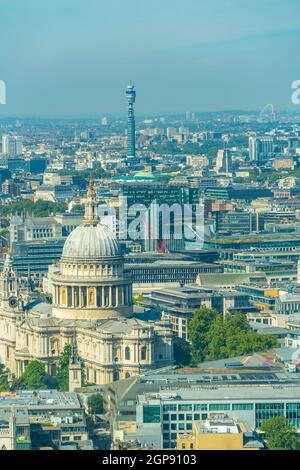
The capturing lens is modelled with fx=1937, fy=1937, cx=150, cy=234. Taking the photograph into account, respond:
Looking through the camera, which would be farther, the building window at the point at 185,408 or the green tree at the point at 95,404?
the green tree at the point at 95,404

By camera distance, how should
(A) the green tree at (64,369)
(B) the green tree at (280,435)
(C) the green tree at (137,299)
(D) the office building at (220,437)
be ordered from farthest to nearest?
(C) the green tree at (137,299) < (A) the green tree at (64,369) < (B) the green tree at (280,435) < (D) the office building at (220,437)

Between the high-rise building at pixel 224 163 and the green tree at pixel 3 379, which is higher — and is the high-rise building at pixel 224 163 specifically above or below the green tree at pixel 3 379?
above

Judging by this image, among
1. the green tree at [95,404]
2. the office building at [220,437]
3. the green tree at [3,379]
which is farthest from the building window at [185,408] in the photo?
the green tree at [3,379]

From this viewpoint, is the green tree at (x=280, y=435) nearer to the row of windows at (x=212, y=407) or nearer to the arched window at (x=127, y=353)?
the row of windows at (x=212, y=407)

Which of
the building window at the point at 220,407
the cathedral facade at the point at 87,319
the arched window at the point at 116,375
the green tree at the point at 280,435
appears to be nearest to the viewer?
the green tree at the point at 280,435

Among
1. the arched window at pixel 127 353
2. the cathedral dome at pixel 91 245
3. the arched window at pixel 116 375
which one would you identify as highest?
the cathedral dome at pixel 91 245

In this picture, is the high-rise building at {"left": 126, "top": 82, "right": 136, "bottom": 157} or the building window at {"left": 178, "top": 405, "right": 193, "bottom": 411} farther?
the high-rise building at {"left": 126, "top": 82, "right": 136, "bottom": 157}

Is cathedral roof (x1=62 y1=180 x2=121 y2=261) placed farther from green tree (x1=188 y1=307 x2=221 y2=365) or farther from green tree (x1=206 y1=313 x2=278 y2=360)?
green tree (x1=206 y1=313 x2=278 y2=360)

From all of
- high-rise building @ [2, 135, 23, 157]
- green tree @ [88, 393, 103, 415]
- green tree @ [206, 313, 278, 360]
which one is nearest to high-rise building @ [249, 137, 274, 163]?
high-rise building @ [2, 135, 23, 157]
